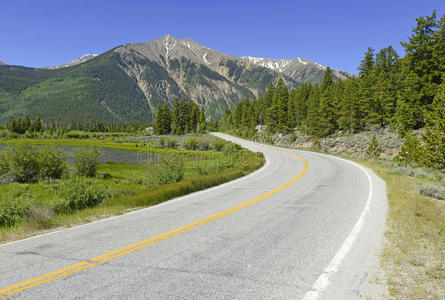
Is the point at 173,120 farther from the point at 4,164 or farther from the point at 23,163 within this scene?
the point at 23,163

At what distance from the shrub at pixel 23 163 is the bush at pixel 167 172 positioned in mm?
15058

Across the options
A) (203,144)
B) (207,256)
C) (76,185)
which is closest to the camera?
(207,256)

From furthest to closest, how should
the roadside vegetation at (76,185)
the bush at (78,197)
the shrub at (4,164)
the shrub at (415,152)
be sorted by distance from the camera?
the shrub at (4,164) < the shrub at (415,152) < the bush at (78,197) < the roadside vegetation at (76,185)

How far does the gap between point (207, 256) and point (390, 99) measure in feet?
182

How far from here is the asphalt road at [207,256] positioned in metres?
4.10

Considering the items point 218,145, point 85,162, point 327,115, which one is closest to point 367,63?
point 327,115

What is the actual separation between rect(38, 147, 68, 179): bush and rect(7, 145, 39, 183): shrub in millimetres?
558

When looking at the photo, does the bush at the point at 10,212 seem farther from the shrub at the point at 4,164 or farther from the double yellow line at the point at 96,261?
the shrub at the point at 4,164

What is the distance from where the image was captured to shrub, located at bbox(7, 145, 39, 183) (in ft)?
Result: 89.4

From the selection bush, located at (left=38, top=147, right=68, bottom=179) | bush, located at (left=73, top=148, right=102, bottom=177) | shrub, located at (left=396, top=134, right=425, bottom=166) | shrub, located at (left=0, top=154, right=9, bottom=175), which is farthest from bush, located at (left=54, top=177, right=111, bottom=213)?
shrub, located at (left=396, top=134, right=425, bottom=166)

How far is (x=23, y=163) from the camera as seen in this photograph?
90.5 feet

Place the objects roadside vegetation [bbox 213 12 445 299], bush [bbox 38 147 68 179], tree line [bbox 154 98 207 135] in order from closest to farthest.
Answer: roadside vegetation [bbox 213 12 445 299]
bush [bbox 38 147 68 179]
tree line [bbox 154 98 207 135]

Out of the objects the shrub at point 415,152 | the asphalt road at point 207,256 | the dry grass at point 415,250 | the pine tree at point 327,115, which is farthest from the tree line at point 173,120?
the dry grass at point 415,250

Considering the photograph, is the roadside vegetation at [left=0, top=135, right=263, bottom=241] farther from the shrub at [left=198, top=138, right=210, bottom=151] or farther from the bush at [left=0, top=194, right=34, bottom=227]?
the shrub at [left=198, top=138, right=210, bottom=151]
